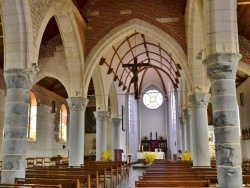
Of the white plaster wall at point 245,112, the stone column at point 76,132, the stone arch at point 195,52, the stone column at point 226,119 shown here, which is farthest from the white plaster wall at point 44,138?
the stone column at point 226,119

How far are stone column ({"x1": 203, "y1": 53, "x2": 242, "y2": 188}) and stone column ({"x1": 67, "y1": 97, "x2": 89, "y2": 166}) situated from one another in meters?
7.88

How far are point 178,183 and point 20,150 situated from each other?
4.27 metres

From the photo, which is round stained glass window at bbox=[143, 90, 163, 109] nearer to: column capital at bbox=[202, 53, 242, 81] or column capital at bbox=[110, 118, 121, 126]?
column capital at bbox=[110, 118, 121, 126]

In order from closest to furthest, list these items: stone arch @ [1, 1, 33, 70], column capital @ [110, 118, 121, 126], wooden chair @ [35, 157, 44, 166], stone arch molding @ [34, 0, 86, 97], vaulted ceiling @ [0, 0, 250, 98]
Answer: stone arch @ [1, 1, 33, 70] < stone arch molding @ [34, 0, 86, 97] < vaulted ceiling @ [0, 0, 250, 98] < wooden chair @ [35, 157, 44, 166] < column capital @ [110, 118, 121, 126]

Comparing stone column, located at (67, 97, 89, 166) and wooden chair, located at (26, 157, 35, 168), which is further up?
stone column, located at (67, 97, 89, 166)

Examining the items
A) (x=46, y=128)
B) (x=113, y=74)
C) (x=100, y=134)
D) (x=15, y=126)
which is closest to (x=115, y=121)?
(x=113, y=74)

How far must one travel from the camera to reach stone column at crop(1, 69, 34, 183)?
7.56 meters

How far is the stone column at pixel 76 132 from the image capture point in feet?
43.1

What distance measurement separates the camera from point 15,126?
305 inches

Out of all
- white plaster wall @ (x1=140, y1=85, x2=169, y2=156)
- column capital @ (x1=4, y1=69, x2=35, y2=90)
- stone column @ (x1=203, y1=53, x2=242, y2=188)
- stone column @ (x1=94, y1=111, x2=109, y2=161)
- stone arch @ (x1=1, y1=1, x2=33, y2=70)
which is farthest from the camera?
white plaster wall @ (x1=140, y1=85, x2=169, y2=156)

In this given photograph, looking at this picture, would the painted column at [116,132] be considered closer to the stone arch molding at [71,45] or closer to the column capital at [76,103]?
the stone arch molding at [71,45]

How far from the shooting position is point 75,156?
43.0ft

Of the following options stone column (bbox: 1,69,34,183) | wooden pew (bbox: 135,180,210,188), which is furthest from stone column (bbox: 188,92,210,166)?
stone column (bbox: 1,69,34,183)

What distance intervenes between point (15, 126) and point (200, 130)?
297 inches
